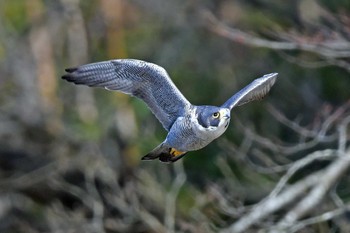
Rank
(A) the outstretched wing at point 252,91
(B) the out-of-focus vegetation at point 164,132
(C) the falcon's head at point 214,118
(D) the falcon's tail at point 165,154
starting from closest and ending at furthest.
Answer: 1. (C) the falcon's head at point 214,118
2. (A) the outstretched wing at point 252,91
3. (D) the falcon's tail at point 165,154
4. (B) the out-of-focus vegetation at point 164,132

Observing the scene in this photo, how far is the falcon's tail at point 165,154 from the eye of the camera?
234 inches

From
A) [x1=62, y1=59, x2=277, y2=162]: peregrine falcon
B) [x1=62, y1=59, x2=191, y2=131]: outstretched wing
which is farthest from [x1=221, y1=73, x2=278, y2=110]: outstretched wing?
[x1=62, y1=59, x2=191, y2=131]: outstretched wing

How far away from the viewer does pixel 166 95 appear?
19.7 ft

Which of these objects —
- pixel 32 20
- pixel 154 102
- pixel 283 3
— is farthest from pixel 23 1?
pixel 154 102

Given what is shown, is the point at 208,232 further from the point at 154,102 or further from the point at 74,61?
the point at 74,61

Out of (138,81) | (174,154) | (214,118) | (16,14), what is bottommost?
(174,154)

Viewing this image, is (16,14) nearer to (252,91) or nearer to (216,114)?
(252,91)

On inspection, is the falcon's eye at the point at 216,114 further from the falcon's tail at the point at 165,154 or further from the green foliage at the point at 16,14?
the green foliage at the point at 16,14

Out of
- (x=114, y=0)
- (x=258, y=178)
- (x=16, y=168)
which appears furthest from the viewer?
(x=114, y=0)

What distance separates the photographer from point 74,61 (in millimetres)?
14820

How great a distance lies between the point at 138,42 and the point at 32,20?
1.42 meters

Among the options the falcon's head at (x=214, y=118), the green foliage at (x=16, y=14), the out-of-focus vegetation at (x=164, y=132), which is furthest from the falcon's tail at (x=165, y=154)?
the green foliage at (x=16, y=14)

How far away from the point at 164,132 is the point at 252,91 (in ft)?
20.8

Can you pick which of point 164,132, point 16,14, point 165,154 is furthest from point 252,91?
point 16,14
